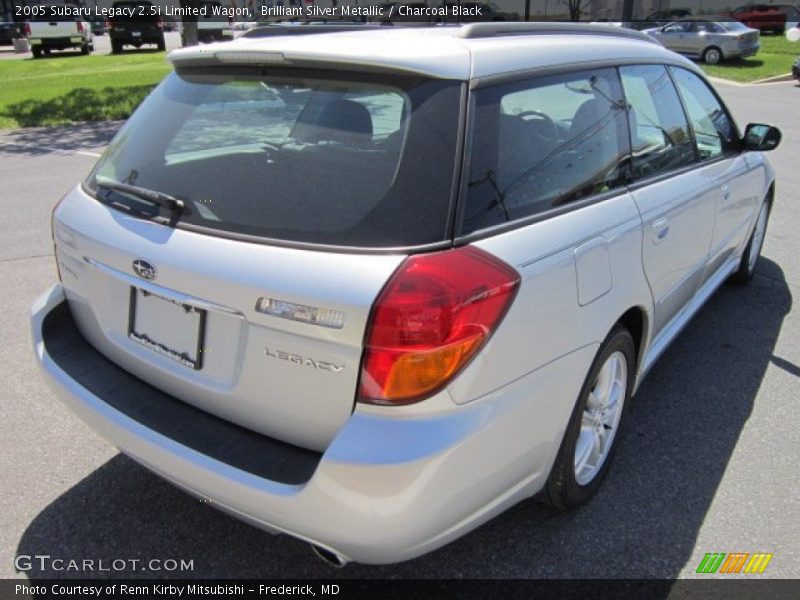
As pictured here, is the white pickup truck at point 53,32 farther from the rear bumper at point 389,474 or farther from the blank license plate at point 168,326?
the rear bumper at point 389,474

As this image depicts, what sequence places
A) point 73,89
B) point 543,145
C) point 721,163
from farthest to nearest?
point 73,89, point 721,163, point 543,145

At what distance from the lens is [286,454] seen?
2061 millimetres

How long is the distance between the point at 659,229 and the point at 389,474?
1728 millimetres

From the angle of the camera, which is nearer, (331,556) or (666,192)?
(331,556)

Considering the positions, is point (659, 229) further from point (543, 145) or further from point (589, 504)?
point (589, 504)

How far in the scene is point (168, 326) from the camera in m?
2.25

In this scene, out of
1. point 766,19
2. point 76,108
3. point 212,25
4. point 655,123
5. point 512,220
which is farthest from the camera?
point 766,19

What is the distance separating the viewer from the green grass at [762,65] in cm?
2262

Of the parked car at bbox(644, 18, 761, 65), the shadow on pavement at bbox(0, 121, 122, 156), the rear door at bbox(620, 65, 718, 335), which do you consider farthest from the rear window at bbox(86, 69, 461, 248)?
the parked car at bbox(644, 18, 761, 65)

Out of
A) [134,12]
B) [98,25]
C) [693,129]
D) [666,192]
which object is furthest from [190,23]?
[98,25]

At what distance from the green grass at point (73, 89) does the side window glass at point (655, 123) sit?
7.75m

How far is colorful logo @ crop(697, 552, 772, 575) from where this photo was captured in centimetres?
250

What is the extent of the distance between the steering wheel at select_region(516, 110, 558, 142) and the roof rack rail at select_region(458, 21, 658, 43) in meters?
0.31

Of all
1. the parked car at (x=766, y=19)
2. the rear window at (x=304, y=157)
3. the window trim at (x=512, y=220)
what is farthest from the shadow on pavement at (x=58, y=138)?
the parked car at (x=766, y=19)
